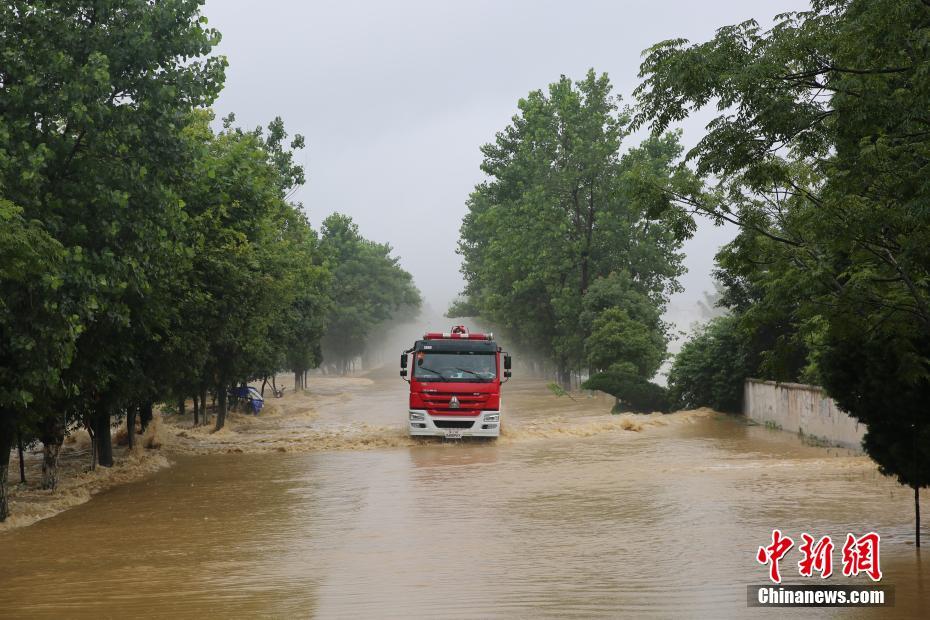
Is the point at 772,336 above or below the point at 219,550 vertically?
above

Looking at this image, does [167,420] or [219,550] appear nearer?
[219,550]

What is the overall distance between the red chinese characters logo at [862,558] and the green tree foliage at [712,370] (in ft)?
76.2

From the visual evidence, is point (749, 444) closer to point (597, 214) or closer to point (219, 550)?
point (219, 550)

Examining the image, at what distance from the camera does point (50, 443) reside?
2019 cm

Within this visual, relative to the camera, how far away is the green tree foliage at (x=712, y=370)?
35.7 m

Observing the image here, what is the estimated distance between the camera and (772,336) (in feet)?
110

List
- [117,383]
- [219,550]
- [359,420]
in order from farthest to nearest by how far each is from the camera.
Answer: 1. [359,420]
2. [117,383]
3. [219,550]

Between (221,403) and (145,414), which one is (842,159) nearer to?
(145,414)

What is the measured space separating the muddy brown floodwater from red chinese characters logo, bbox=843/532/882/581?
187mm

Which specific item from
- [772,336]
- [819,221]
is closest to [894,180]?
[819,221]

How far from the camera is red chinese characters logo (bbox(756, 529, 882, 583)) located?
32.6 ft

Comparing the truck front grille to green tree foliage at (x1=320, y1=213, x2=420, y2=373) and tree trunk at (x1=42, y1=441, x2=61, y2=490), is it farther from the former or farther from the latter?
green tree foliage at (x1=320, y1=213, x2=420, y2=373)

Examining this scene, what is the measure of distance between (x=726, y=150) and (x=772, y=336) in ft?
83.2

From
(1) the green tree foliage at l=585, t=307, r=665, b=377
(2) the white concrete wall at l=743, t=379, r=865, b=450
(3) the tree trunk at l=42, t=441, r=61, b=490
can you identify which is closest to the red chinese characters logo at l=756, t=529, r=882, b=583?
(2) the white concrete wall at l=743, t=379, r=865, b=450
